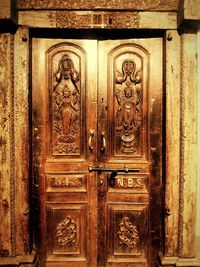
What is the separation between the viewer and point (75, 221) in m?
2.60

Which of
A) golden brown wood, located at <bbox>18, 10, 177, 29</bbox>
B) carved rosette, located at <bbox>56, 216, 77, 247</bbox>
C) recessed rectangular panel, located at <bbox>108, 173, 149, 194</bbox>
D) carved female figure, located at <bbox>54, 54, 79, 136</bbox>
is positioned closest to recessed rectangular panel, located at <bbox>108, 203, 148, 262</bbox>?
recessed rectangular panel, located at <bbox>108, 173, 149, 194</bbox>

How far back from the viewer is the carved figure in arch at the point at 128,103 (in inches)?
100

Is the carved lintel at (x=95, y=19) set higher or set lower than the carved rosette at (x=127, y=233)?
higher

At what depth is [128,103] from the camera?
8.41ft

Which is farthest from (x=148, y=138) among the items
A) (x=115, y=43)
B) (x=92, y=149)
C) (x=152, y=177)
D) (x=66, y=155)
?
(x=115, y=43)

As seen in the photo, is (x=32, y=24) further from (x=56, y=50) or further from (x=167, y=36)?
(x=167, y=36)

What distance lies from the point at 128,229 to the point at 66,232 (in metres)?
0.61

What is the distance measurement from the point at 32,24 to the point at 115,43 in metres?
0.78

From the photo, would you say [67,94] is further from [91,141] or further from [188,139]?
[188,139]

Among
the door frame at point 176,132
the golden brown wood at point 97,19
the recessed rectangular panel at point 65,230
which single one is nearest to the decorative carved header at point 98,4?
the golden brown wood at point 97,19

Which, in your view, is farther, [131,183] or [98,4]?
[131,183]

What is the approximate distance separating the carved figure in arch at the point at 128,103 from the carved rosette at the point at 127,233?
74 centimetres

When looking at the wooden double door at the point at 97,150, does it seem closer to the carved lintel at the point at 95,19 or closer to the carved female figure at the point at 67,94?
the carved female figure at the point at 67,94

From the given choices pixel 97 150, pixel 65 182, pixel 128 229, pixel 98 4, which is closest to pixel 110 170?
pixel 97 150
